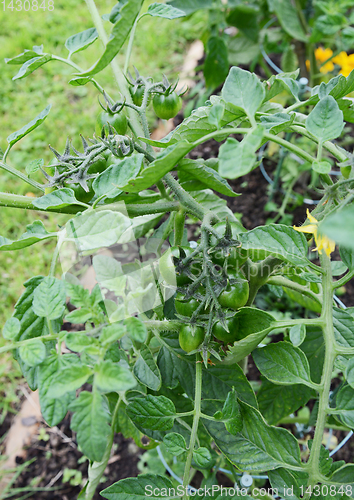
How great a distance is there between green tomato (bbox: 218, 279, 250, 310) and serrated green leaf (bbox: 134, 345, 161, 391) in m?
0.17

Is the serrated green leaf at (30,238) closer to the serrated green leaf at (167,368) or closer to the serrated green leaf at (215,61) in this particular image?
the serrated green leaf at (167,368)

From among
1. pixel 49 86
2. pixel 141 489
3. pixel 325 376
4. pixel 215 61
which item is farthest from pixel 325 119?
pixel 49 86

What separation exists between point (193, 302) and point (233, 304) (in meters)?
0.06

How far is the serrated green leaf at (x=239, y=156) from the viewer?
0.43 m

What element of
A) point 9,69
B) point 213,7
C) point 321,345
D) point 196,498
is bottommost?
point 321,345

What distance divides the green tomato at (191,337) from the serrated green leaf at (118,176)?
0.23 meters

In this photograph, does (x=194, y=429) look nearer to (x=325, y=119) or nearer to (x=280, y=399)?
(x=280, y=399)

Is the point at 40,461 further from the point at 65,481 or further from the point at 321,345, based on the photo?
the point at 321,345

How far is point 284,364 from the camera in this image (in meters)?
0.65

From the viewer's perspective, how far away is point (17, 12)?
2.63 m

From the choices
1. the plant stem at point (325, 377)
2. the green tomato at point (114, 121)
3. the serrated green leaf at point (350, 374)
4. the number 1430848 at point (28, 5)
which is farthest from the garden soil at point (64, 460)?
the number 1430848 at point (28, 5)

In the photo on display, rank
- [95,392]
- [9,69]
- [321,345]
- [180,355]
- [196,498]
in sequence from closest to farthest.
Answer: [95,392] → [196,498] → [180,355] → [321,345] → [9,69]

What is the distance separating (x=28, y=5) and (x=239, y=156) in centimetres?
265

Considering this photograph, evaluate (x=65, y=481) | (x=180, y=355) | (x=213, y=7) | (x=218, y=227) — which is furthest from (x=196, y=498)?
(x=213, y=7)
